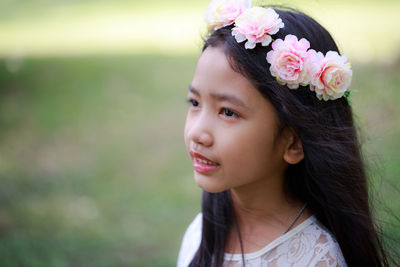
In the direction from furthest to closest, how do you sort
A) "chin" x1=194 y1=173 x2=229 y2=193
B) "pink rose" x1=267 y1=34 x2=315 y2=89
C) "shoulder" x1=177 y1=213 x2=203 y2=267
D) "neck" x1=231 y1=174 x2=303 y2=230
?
"shoulder" x1=177 y1=213 x2=203 y2=267, "neck" x1=231 y1=174 x2=303 y2=230, "chin" x1=194 y1=173 x2=229 y2=193, "pink rose" x1=267 y1=34 x2=315 y2=89

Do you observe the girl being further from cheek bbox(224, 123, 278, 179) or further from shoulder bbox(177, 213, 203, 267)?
shoulder bbox(177, 213, 203, 267)

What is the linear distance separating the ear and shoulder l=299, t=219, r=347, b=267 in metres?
0.30

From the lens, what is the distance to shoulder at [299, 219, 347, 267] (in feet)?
6.27

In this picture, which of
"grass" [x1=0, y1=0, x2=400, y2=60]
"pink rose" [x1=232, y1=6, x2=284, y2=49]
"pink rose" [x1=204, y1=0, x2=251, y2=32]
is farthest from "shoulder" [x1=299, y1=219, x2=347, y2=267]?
"grass" [x1=0, y1=0, x2=400, y2=60]

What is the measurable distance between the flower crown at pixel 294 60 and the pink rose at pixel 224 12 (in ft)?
0.35

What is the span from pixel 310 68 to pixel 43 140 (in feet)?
15.6

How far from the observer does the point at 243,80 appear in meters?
1.86

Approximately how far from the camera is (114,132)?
20.4 feet

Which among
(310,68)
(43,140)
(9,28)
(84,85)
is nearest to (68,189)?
(43,140)

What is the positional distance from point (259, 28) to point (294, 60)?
0.19 meters

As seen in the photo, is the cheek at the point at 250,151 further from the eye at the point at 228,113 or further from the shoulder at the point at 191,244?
the shoulder at the point at 191,244

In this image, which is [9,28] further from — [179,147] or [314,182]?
[314,182]

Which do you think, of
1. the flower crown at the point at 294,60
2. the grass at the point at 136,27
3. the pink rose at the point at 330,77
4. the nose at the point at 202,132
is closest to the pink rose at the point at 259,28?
the flower crown at the point at 294,60

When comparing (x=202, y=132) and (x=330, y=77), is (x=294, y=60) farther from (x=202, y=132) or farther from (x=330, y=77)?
(x=202, y=132)
